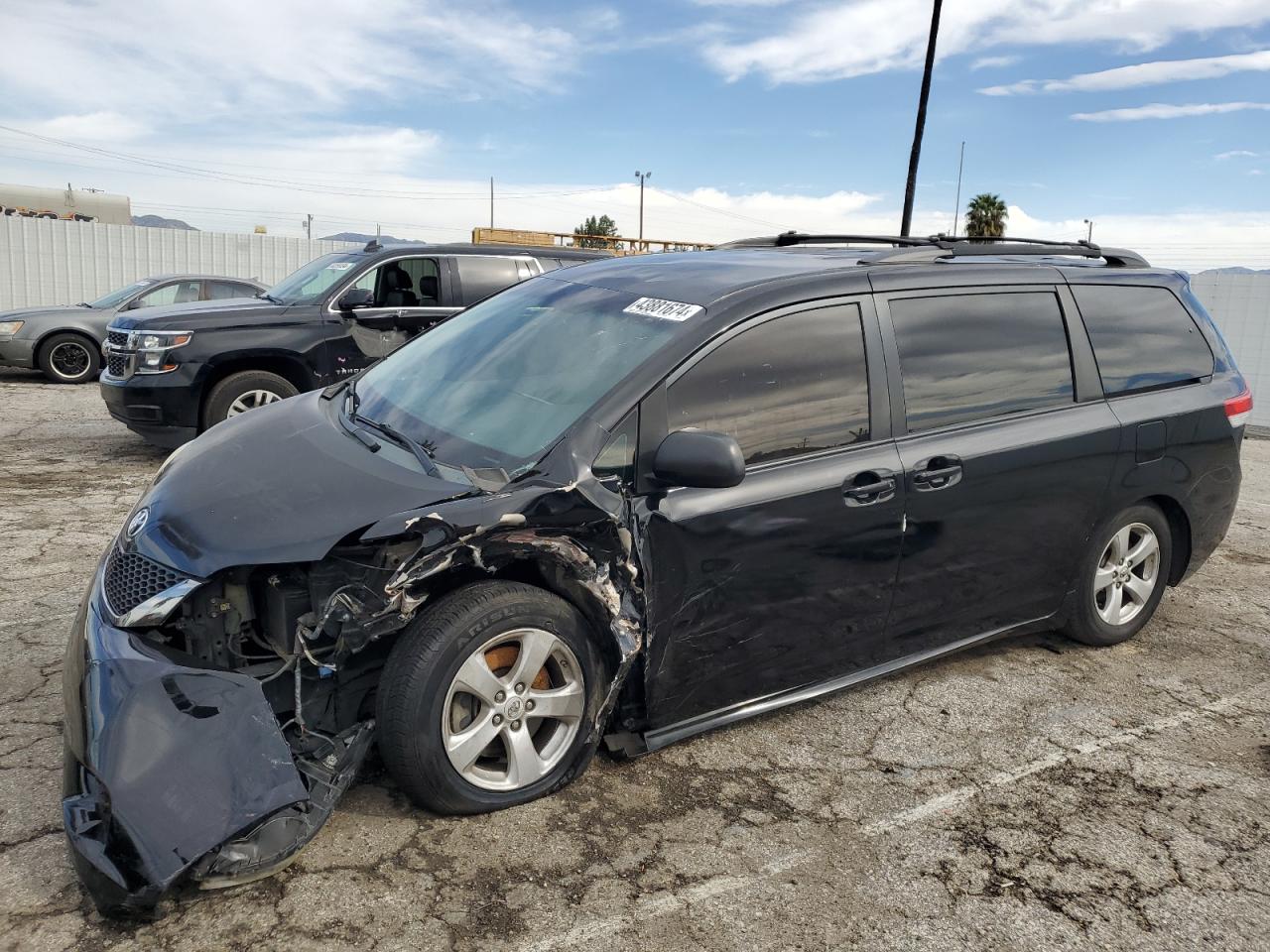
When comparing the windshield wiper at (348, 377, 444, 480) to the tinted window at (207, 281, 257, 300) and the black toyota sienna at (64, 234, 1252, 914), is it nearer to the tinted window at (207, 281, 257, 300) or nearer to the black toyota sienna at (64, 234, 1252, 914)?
the black toyota sienna at (64, 234, 1252, 914)

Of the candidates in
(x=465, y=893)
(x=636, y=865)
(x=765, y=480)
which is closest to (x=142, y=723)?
(x=465, y=893)

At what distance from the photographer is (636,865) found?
2820 mm

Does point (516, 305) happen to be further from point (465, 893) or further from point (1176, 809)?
point (1176, 809)

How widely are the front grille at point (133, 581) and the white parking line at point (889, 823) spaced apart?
140 cm

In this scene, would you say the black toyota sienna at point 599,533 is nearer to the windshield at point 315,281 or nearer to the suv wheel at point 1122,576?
the suv wheel at point 1122,576

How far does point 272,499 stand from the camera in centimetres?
293

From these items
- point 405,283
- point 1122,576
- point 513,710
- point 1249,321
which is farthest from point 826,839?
point 1249,321

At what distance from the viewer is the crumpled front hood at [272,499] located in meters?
2.75

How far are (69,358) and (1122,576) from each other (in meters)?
12.8

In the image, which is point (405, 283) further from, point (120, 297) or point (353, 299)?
point (120, 297)

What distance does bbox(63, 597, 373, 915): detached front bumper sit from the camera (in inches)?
93.5

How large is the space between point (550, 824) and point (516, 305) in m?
2.04

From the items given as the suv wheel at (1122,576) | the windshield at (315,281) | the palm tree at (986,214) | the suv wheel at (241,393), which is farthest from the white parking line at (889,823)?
the palm tree at (986,214)

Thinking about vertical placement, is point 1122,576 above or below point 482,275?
below
